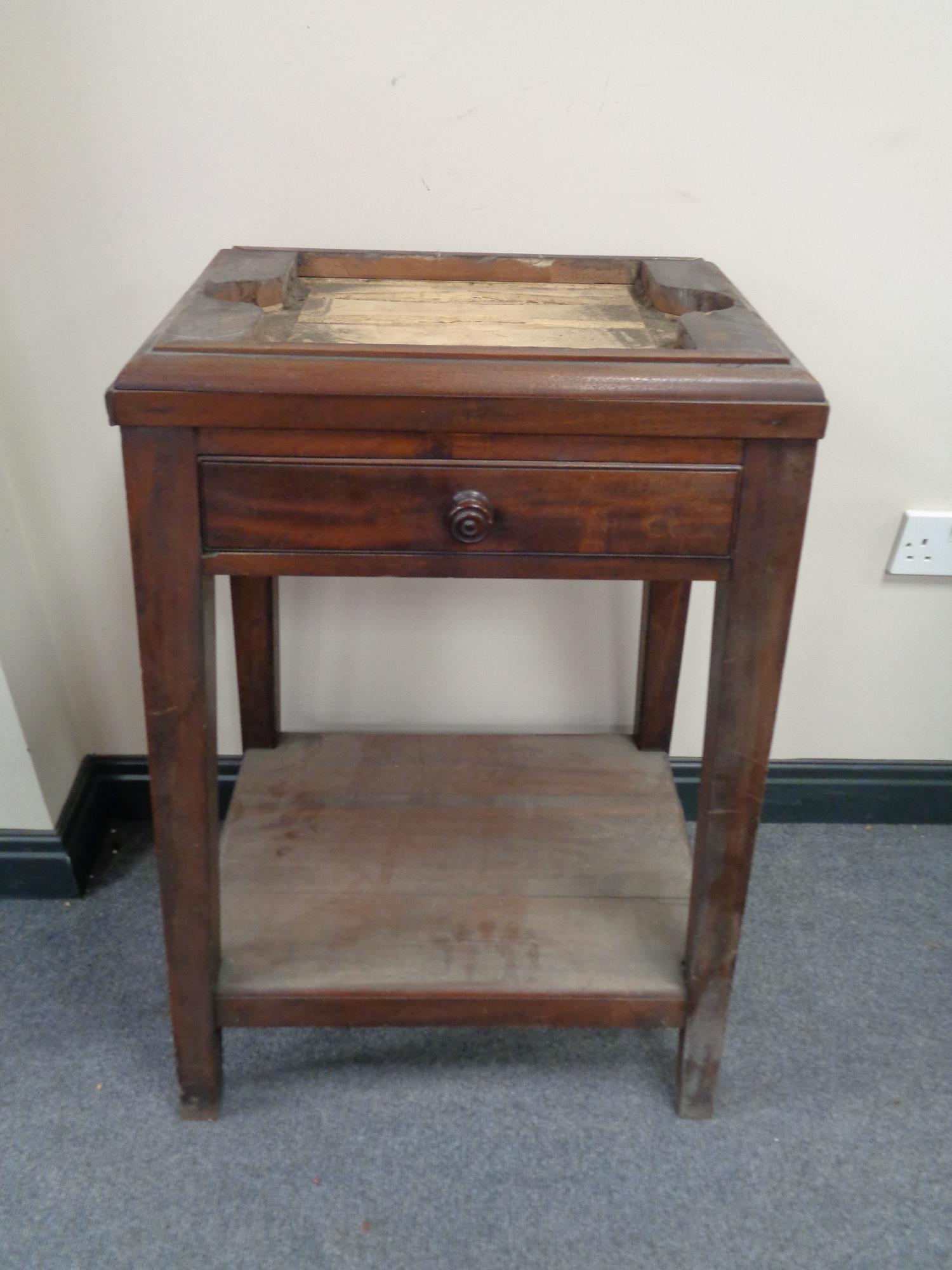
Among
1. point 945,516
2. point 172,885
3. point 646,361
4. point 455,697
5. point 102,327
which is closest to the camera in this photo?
point 646,361

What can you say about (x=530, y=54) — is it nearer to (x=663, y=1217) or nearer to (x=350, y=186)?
(x=350, y=186)

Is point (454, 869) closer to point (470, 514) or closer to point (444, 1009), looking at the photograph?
point (444, 1009)

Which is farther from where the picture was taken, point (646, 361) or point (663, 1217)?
point (663, 1217)

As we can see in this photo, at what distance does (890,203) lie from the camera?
3.50ft

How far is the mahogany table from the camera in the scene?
2.29ft

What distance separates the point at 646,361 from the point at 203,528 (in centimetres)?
→ 34

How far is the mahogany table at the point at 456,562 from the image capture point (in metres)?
0.70

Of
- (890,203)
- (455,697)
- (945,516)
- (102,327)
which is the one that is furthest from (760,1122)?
(102,327)

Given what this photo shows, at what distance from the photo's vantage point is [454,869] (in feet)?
3.49

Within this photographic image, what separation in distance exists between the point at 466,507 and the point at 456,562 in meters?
0.05

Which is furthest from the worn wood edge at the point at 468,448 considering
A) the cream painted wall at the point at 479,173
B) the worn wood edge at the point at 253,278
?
the cream painted wall at the point at 479,173

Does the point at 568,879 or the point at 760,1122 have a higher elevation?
the point at 568,879

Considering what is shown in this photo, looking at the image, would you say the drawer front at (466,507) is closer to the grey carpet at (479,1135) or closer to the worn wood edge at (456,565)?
the worn wood edge at (456,565)

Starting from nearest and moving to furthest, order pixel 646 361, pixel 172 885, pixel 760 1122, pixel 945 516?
pixel 646 361, pixel 172 885, pixel 760 1122, pixel 945 516
